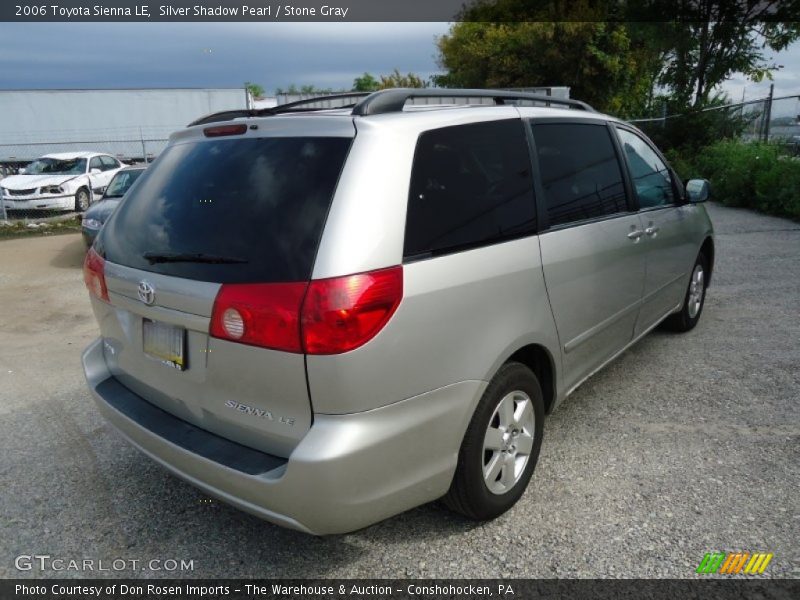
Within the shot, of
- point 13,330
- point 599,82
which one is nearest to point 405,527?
point 13,330

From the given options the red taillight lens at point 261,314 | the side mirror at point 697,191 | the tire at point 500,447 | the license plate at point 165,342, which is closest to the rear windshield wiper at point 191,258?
the red taillight lens at point 261,314

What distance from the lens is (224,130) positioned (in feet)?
8.34

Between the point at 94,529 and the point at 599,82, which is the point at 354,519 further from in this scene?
the point at 599,82

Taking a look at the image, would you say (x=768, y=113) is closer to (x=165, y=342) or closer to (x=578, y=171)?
(x=578, y=171)

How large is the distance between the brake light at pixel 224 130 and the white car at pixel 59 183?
13.5 meters

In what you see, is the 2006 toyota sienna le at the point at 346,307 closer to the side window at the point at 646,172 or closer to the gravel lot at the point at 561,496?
the gravel lot at the point at 561,496

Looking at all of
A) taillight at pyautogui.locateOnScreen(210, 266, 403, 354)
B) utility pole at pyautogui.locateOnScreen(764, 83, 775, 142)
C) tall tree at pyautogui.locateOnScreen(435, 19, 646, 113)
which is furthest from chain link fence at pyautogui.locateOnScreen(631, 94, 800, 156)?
taillight at pyautogui.locateOnScreen(210, 266, 403, 354)

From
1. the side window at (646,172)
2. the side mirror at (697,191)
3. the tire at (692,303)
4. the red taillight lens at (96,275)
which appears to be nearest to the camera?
the red taillight lens at (96,275)

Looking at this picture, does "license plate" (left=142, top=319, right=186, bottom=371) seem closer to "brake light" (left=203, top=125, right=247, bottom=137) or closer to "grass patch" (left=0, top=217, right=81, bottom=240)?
"brake light" (left=203, top=125, right=247, bottom=137)

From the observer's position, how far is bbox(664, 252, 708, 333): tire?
16.2 ft

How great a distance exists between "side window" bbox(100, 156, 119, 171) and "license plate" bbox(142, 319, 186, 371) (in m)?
15.7

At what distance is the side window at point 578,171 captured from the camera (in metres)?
2.98

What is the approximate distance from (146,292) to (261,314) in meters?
0.63

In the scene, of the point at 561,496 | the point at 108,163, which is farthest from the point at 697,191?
the point at 108,163
